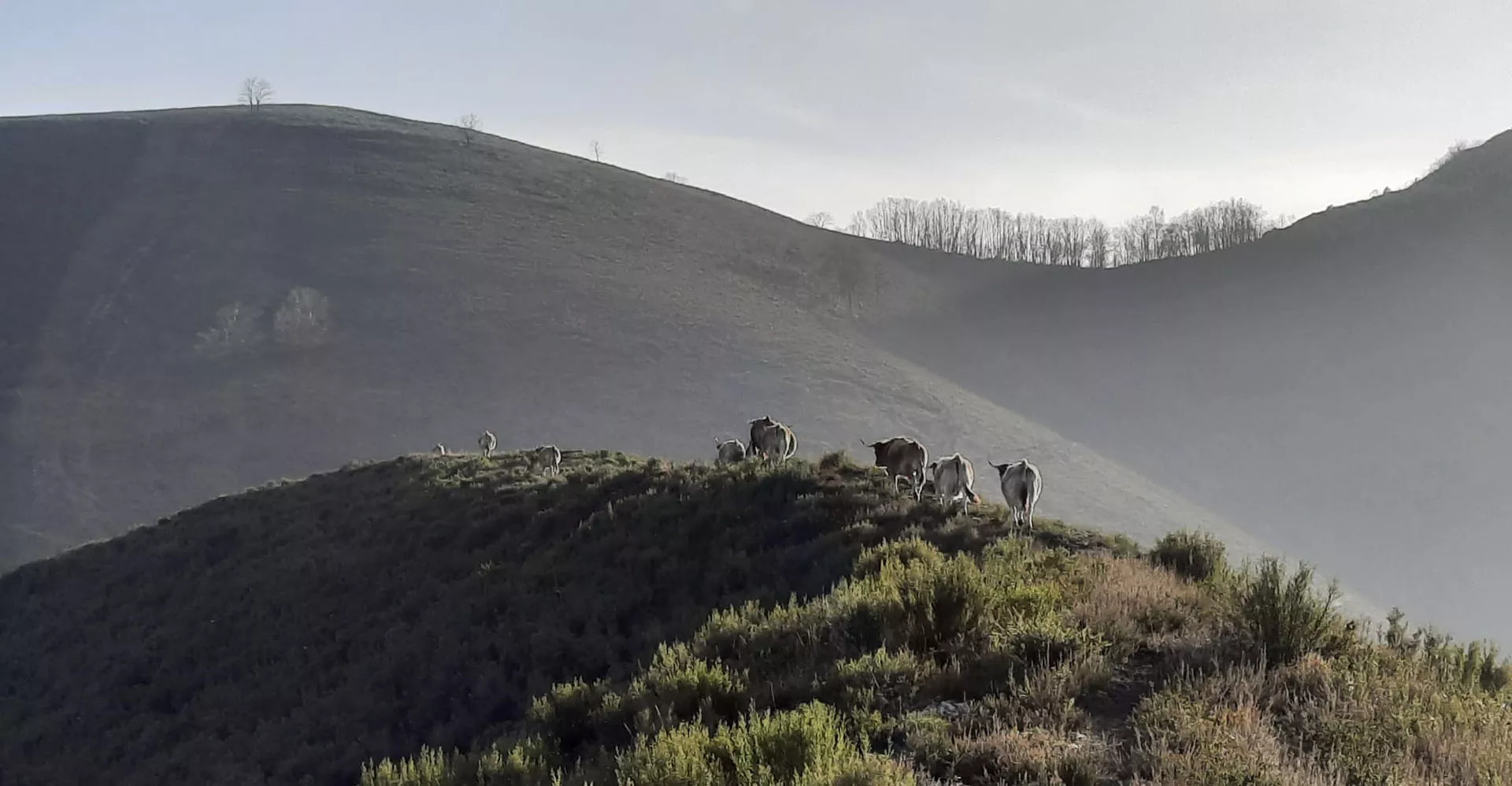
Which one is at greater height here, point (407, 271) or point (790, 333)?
point (407, 271)

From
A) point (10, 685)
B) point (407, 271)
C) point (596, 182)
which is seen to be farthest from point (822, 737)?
Result: point (596, 182)

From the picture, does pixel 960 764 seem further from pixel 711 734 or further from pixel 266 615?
pixel 266 615

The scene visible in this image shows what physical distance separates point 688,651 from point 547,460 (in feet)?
48.8

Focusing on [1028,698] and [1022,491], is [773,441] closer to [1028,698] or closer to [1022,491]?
[1022,491]

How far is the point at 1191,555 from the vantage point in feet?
29.6

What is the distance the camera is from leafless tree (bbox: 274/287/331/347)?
50.8m

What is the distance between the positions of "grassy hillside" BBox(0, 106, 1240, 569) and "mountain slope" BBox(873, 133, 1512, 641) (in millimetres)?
6275

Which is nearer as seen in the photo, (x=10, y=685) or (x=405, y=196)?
(x=10, y=685)

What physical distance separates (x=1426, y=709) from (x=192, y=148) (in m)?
88.9

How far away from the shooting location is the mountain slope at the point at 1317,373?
156ft

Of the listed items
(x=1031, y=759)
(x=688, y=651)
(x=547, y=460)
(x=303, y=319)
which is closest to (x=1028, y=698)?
(x=1031, y=759)

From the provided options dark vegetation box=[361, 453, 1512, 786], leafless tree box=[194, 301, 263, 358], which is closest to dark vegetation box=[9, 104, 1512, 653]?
leafless tree box=[194, 301, 263, 358]

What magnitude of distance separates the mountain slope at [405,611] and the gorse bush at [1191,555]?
1.62 metres

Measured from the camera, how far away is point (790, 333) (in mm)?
59625
